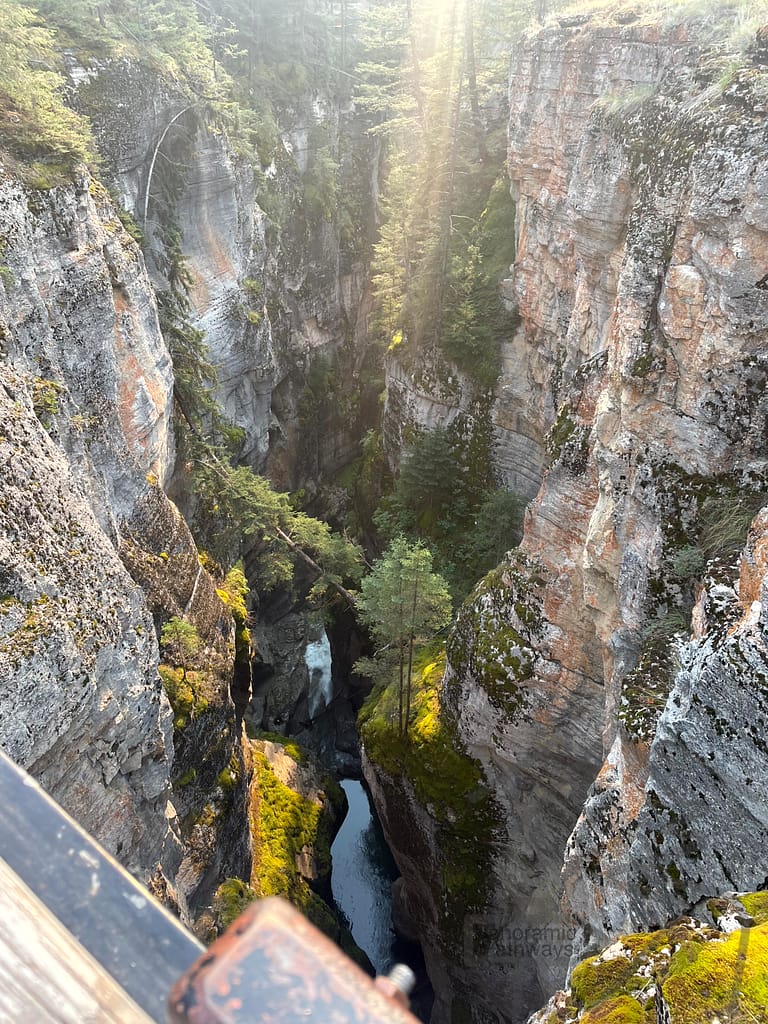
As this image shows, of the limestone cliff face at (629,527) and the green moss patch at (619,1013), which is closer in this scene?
the green moss patch at (619,1013)

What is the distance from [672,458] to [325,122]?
94.6ft

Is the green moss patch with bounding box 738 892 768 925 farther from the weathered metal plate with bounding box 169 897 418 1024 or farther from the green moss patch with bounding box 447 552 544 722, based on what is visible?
the green moss patch with bounding box 447 552 544 722

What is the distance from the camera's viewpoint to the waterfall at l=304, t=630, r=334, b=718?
2805 cm

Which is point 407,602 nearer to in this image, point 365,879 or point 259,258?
point 365,879

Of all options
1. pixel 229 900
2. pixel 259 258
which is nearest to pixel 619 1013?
pixel 229 900

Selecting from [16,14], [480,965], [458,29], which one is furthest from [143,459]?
[458,29]

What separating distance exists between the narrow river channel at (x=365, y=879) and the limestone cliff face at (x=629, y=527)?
566cm

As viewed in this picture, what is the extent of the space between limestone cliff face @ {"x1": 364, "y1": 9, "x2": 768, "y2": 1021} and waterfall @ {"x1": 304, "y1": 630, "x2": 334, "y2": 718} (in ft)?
44.2

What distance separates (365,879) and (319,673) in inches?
366

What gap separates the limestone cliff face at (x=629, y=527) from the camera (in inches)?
277

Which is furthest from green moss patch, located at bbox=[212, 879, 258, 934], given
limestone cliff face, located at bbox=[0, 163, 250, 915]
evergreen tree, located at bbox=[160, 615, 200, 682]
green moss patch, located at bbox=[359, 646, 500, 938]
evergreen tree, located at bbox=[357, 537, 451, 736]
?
evergreen tree, located at bbox=[357, 537, 451, 736]

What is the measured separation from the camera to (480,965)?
15562 millimetres

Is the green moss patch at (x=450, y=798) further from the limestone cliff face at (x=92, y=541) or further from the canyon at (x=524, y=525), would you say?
the limestone cliff face at (x=92, y=541)

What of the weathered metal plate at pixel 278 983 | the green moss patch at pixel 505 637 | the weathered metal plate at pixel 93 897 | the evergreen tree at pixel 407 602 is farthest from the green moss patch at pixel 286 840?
the weathered metal plate at pixel 278 983
